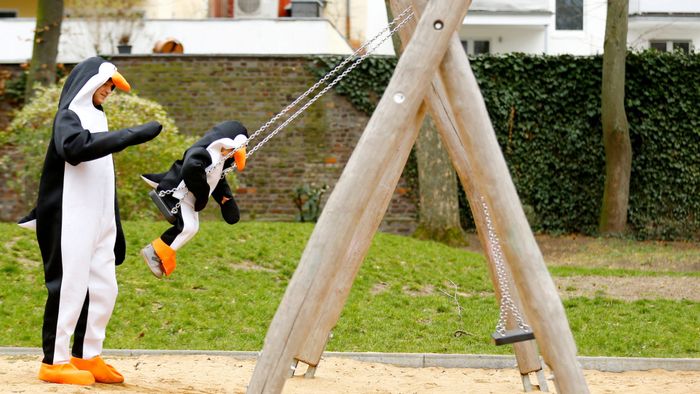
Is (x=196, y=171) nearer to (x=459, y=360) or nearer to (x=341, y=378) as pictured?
(x=341, y=378)

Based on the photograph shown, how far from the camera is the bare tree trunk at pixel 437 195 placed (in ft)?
55.6

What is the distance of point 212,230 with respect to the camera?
13.5 meters

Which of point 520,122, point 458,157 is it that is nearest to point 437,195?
point 520,122

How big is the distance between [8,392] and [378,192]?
95.9 inches

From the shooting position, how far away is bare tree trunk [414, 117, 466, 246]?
55.6 ft

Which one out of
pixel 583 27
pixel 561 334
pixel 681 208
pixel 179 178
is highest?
pixel 583 27

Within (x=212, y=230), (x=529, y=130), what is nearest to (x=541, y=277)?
(x=212, y=230)

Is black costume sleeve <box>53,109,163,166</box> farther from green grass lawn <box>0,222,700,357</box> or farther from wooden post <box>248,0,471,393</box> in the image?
green grass lawn <box>0,222,700,357</box>

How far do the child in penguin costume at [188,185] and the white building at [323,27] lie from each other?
52.7 feet

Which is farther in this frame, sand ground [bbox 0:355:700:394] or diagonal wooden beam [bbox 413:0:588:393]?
sand ground [bbox 0:355:700:394]

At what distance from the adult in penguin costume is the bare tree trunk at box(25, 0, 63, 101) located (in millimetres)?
10217

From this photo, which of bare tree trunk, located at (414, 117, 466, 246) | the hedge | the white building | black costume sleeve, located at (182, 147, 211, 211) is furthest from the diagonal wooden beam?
the white building

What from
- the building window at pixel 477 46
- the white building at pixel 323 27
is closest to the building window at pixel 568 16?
the white building at pixel 323 27

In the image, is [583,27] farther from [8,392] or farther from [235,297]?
[8,392]
